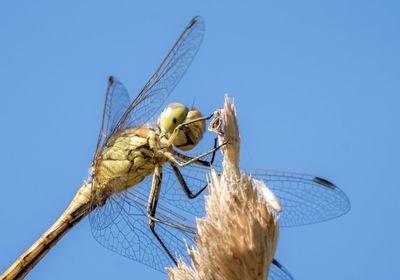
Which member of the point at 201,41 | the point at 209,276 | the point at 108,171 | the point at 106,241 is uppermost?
the point at 201,41

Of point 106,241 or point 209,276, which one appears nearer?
point 209,276

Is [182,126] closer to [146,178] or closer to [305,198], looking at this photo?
[146,178]

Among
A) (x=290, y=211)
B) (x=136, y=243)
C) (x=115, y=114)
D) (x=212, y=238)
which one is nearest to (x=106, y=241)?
(x=136, y=243)

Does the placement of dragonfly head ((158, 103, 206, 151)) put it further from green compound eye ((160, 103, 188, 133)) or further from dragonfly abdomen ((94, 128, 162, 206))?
dragonfly abdomen ((94, 128, 162, 206))

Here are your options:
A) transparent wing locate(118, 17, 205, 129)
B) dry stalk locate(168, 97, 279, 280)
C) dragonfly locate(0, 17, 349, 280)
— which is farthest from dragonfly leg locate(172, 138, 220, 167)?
dry stalk locate(168, 97, 279, 280)

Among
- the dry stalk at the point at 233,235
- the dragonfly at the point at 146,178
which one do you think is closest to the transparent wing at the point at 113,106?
the dragonfly at the point at 146,178

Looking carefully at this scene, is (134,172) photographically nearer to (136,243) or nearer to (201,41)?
(136,243)

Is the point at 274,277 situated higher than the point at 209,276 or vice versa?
the point at 274,277
